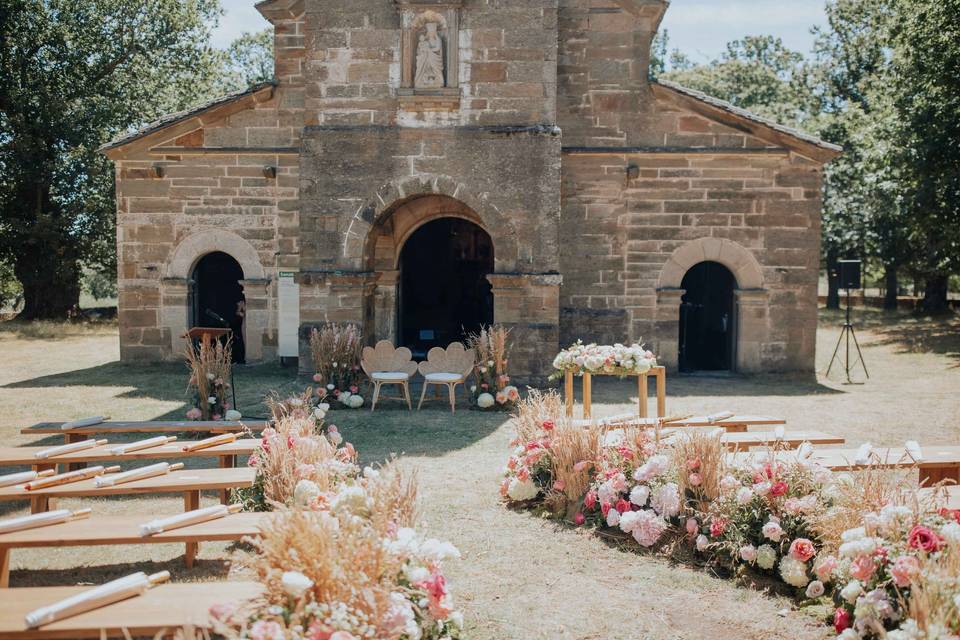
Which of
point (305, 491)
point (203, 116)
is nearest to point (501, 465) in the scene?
point (305, 491)

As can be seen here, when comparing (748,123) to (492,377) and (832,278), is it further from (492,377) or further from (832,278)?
(832,278)

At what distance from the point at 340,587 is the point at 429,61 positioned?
9.87 metres

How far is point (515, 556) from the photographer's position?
17.9ft

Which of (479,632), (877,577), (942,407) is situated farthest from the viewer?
(942,407)

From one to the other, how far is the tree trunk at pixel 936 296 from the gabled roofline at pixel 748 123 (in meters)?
17.6

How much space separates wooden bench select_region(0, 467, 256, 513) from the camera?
17.5 feet

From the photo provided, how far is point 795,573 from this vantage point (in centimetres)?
473

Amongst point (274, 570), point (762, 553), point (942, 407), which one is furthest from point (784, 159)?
point (274, 570)

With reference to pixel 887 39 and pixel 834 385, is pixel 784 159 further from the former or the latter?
pixel 887 39

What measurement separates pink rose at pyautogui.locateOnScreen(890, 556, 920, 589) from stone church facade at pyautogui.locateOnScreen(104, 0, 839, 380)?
7.99 metres

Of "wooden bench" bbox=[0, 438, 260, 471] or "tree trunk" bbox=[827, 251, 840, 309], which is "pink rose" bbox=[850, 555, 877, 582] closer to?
"wooden bench" bbox=[0, 438, 260, 471]

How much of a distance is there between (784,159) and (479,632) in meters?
11.7

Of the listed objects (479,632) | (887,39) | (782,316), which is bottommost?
(479,632)

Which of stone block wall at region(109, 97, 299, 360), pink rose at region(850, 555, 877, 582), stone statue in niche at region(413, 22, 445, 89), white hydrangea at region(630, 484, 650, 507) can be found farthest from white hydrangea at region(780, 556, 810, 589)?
stone block wall at region(109, 97, 299, 360)
